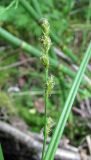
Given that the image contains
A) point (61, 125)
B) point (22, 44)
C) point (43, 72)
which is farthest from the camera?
point (43, 72)

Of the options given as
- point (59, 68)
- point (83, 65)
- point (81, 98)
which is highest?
point (81, 98)

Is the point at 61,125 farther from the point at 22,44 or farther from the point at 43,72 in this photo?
the point at 43,72

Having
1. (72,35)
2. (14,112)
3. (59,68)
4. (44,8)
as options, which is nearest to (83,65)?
(59,68)

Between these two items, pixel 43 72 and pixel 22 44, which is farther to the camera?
pixel 43 72

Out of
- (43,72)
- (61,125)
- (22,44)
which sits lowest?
(61,125)

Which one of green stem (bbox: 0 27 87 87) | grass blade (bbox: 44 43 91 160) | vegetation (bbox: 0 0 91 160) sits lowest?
grass blade (bbox: 44 43 91 160)

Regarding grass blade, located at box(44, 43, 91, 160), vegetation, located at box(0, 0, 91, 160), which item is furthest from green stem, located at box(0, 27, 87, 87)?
grass blade, located at box(44, 43, 91, 160)

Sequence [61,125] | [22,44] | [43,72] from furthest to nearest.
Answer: [43,72]
[22,44]
[61,125]

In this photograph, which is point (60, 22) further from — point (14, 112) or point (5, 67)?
point (14, 112)

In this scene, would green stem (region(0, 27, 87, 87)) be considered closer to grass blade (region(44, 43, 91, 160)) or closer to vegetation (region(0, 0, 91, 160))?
vegetation (region(0, 0, 91, 160))

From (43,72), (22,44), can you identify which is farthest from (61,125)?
(43,72)

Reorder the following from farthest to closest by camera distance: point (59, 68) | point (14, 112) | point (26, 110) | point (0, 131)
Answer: point (26, 110), point (14, 112), point (0, 131), point (59, 68)
